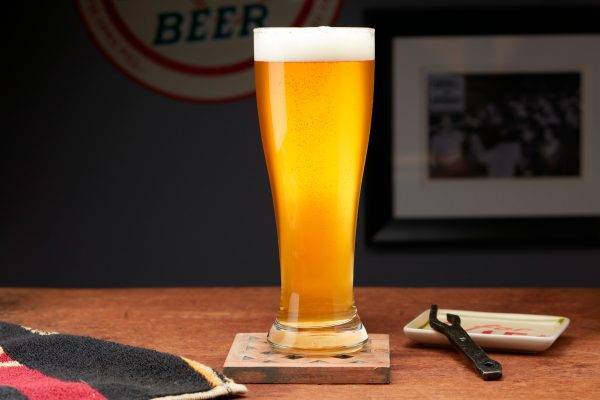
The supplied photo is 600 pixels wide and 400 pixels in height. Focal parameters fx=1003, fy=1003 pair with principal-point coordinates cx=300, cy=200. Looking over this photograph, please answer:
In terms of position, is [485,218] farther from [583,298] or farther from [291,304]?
[291,304]

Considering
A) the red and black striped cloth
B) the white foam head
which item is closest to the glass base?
the red and black striped cloth

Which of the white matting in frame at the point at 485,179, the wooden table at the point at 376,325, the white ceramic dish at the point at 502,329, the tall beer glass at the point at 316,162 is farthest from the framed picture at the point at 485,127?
the tall beer glass at the point at 316,162

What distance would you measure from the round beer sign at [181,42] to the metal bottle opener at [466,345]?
193 cm

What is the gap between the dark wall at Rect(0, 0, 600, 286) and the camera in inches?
115

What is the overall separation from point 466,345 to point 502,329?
93 mm

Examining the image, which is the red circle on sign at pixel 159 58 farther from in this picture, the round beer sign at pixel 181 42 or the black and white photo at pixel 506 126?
the black and white photo at pixel 506 126

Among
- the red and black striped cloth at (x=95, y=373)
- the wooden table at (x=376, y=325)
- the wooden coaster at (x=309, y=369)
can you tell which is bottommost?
the wooden table at (x=376, y=325)

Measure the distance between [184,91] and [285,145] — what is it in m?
2.03

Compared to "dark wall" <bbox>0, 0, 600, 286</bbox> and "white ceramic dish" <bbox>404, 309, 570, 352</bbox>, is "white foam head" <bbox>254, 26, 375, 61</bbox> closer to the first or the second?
"white ceramic dish" <bbox>404, 309, 570, 352</bbox>


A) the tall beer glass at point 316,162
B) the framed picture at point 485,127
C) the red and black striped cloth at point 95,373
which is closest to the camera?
the red and black striped cloth at point 95,373

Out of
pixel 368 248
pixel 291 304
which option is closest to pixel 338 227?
pixel 291 304

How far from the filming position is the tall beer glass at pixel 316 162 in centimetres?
91

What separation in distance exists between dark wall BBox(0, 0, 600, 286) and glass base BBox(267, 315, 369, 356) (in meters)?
1.96

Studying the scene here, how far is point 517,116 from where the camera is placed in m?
2.97
